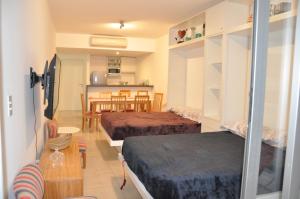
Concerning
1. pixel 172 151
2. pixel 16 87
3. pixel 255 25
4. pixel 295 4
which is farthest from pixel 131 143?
pixel 295 4

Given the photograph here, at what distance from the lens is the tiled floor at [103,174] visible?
283 centimetres

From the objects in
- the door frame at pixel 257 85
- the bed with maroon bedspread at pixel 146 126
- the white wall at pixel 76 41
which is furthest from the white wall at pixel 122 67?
the door frame at pixel 257 85

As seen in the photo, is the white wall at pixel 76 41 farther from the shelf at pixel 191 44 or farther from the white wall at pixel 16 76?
the white wall at pixel 16 76

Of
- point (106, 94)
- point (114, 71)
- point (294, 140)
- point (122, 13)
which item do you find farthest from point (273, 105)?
point (114, 71)

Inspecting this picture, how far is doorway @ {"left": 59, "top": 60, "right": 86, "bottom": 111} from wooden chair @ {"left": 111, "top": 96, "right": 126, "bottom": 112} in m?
3.18

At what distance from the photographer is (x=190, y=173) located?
72.7 inches

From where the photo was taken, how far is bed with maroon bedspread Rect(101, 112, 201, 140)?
371 cm

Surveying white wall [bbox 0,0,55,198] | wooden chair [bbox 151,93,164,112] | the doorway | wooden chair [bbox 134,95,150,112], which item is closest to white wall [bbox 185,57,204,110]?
wooden chair [bbox 151,93,164,112]

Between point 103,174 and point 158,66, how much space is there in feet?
11.7

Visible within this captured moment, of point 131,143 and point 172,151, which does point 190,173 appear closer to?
point 172,151

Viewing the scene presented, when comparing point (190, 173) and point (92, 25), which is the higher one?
point (92, 25)

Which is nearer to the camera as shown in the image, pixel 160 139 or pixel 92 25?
pixel 160 139

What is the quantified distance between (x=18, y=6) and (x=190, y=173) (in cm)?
175

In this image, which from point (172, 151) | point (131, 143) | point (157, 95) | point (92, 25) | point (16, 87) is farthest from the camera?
point (157, 95)
